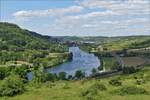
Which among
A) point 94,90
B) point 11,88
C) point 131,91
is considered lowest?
point 131,91

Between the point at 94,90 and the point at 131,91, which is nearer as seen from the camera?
the point at 94,90

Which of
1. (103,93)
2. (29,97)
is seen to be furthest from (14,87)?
(103,93)

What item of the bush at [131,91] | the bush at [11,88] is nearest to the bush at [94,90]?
the bush at [131,91]

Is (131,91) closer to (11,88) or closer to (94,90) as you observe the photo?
(94,90)

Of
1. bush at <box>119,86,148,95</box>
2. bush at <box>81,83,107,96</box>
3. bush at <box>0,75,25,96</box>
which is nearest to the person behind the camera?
bush at <box>81,83,107,96</box>

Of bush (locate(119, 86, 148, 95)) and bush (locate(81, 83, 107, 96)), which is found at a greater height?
bush (locate(81, 83, 107, 96))

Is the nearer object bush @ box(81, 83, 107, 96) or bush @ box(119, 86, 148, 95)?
bush @ box(81, 83, 107, 96)

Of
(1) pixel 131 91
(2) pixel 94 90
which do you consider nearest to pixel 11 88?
(2) pixel 94 90

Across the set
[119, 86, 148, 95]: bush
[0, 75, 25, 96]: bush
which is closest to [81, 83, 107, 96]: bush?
[119, 86, 148, 95]: bush

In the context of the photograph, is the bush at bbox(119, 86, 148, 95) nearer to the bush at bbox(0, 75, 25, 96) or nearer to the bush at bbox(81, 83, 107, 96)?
the bush at bbox(81, 83, 107, 96)

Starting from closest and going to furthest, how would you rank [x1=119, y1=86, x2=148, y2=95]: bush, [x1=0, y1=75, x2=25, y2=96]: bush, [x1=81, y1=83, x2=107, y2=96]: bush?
1. [x1=81, y1=83, x2=107, y2=96]: bush
2. [x1=119, y1=86, x2=148, y2=95]: bush
3. [x1=0, y1=75, x2=25, y2=96]: bush

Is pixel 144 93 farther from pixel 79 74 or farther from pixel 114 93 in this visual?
pixel 79 74
